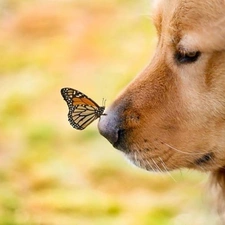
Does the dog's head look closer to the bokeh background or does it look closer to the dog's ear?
the dog's ear

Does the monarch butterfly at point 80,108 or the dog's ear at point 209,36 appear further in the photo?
the monarch butterfly at point 80,108

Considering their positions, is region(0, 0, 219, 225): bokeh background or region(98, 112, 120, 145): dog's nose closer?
region(98, 112, 120, 145): dog's nose

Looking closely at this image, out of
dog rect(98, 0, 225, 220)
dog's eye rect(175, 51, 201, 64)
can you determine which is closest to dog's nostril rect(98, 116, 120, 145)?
dog rect(98, 0, 225, 220)

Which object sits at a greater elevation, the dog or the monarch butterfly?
the monarch butterfly

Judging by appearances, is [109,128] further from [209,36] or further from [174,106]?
[209,36]

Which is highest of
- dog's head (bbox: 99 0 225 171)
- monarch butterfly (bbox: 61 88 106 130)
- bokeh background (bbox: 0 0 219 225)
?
bokeh background (bbox: 0 0 219 225)

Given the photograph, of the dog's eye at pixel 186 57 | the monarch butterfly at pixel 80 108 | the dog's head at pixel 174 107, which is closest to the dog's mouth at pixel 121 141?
the dog's head at pixel 174 107

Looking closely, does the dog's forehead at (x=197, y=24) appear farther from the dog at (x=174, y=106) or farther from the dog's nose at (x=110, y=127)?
the dog's nose at (x=110, y=127)

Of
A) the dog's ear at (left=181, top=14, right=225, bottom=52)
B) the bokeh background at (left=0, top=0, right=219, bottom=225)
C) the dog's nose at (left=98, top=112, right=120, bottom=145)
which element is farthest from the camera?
the bokeh background at (left=0, top=0, right=219, bottom=225)
